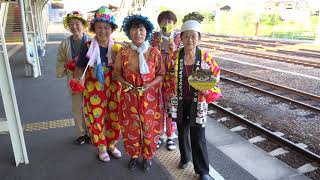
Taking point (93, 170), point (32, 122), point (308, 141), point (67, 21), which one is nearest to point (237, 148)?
point (308, 141)

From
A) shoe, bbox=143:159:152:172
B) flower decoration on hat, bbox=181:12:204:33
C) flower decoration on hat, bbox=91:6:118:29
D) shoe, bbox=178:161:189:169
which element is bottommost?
shoe, bbox=178:161:189:169

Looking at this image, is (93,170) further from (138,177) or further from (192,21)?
(192,21)

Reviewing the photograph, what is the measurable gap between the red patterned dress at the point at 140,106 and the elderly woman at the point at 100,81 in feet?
0.71

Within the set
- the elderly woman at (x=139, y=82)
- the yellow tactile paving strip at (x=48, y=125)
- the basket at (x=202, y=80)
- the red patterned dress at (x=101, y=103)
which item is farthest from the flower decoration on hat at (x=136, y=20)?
the yellow tactile paving strip at (x=48, y=125)

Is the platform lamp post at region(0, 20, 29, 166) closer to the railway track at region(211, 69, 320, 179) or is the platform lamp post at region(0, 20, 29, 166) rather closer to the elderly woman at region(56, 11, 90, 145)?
the elderly woman at region(56, 11, 90, 145)

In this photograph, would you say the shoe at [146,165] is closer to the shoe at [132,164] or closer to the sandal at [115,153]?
the shoe at [132,164]

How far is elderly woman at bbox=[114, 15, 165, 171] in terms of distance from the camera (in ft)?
10.5

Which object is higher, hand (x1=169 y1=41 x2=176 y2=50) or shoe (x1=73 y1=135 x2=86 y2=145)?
hand (x1=169 y1=41 x2=176 y2=50)

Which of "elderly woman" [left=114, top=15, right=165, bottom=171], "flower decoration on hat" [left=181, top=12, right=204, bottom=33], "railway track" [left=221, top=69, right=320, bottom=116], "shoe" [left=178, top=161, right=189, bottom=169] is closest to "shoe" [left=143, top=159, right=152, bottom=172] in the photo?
"elderly woman" [left=114, top=15, right=165, bottom=171]

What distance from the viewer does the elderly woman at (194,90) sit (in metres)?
3.00

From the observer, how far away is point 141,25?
10.5 ft

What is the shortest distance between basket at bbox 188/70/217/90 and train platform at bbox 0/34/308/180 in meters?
1.16

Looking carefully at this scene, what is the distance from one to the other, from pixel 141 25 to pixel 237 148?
2.40 meters

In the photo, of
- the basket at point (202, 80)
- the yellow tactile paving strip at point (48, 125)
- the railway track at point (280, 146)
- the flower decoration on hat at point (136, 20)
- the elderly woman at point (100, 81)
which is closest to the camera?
the basket at point (202, 80)
